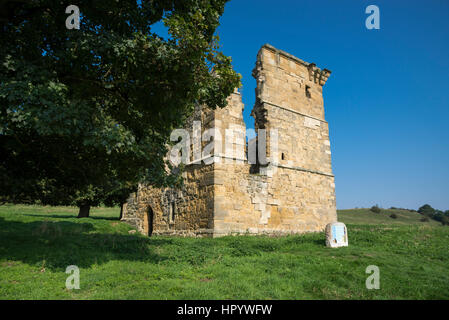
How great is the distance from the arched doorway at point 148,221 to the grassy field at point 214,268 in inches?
278

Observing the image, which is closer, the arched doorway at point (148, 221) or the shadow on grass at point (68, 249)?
the shadow on grass at point (68, 249)

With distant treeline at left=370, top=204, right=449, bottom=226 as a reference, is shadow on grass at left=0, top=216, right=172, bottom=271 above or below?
above

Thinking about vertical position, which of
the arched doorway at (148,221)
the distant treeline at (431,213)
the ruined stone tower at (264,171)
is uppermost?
the ruined stone tower at (264,171)

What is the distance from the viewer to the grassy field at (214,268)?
466 centimetres

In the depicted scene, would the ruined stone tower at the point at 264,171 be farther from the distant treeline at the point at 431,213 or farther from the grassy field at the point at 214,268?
the distant treeline at the point at 431,213

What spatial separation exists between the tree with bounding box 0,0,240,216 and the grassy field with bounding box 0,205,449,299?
191 centimetres

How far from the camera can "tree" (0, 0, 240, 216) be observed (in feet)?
16.8
